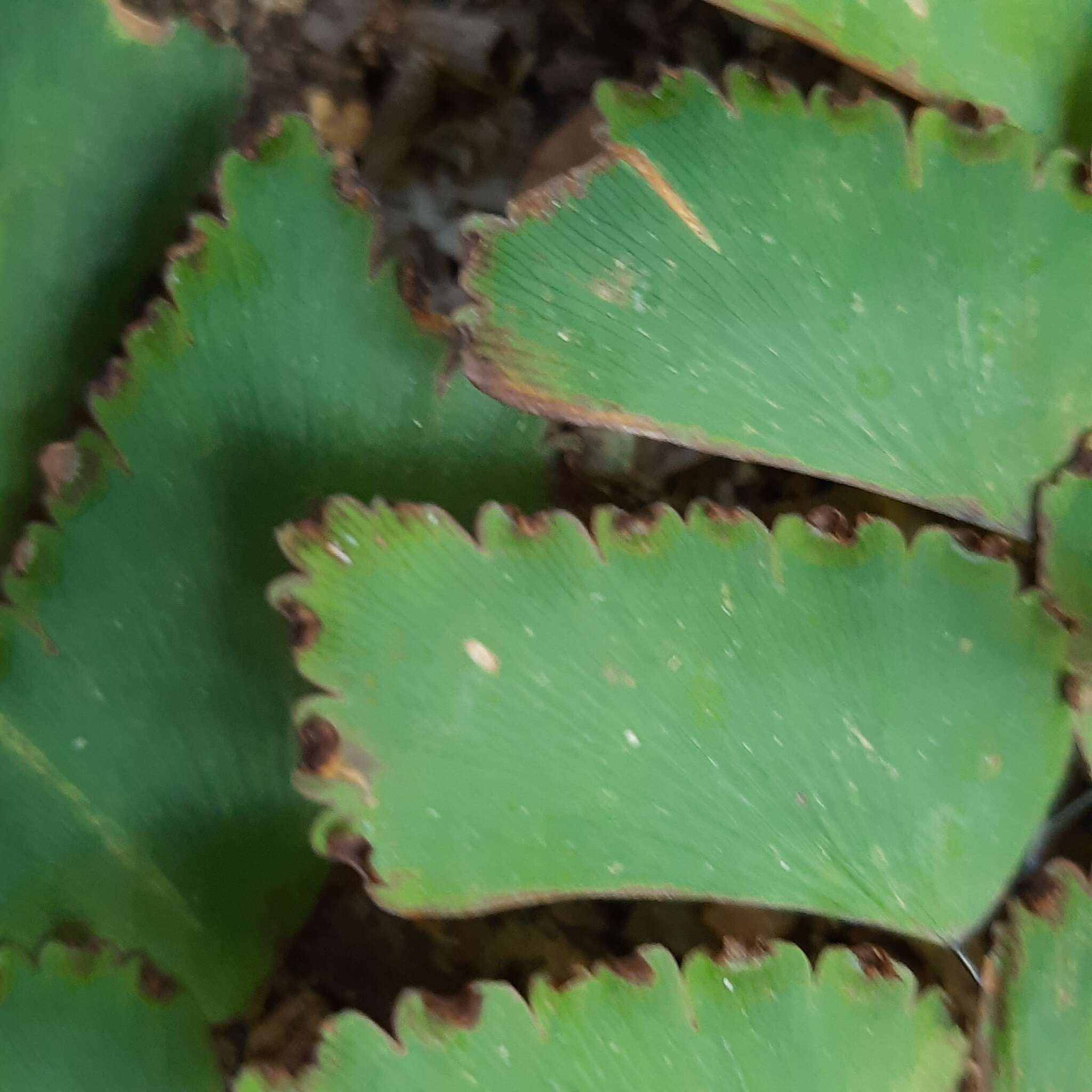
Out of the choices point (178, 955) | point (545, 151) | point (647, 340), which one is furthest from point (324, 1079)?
point (545, 151)

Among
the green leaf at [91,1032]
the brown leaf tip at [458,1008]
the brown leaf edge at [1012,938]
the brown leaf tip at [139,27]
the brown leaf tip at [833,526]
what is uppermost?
the brown leaf tip at [139,27]

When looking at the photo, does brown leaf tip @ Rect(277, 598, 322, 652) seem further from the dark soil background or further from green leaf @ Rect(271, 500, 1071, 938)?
the dark soil background

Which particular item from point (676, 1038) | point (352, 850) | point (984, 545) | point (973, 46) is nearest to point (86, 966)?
point (352, 850)

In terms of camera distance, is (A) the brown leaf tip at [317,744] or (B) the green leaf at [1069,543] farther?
(B) the green leaf at [1069,543]

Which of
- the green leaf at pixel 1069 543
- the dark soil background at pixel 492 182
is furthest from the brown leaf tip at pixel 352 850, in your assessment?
the green leaf at pixel 1069 543

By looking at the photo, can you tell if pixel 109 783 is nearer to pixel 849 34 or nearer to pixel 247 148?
pixel 247 148

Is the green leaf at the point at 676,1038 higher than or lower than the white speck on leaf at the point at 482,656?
lower

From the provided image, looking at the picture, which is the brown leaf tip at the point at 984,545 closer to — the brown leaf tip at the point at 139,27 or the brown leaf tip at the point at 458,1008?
the brown leaf tip at the point at 458,1008
